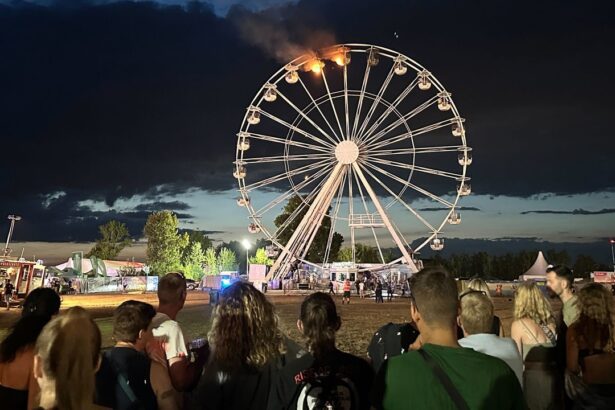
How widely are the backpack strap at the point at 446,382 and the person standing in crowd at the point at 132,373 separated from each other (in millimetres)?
2165

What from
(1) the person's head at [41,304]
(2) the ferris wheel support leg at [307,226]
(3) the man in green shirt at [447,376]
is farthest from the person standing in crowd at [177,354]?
(2) the ferris wheel support leg at [307,226]

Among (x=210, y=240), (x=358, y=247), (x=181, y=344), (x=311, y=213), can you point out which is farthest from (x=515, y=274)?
(x=181, y=344)

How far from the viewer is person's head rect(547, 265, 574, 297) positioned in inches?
221

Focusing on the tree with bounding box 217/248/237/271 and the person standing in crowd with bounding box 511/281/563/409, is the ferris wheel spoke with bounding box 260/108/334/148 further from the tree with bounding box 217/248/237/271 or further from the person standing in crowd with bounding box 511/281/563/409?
the tree with bounding box 217/248/237/271

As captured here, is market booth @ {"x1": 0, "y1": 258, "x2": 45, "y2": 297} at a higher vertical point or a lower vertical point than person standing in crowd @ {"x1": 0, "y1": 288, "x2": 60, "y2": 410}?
higher

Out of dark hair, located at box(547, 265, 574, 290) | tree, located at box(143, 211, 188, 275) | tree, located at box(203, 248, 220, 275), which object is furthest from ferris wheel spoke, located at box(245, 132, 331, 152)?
tree, located at box(203, 248, 220, 275)

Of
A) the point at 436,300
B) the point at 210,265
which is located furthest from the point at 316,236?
the point at 436,300

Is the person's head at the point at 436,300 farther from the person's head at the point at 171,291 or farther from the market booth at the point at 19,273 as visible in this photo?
the market booth at the point at 19,273

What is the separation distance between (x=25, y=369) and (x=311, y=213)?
36164 mm

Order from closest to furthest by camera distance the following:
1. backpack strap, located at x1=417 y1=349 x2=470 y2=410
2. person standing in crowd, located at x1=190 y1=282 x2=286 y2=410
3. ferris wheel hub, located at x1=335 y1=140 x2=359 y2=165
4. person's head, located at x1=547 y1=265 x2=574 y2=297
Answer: backpack strap, located at x1=417 y1=349 x2=470 y2=410, person standing in crowd, located at x1=190 y1=282 x2=286 y2=410, person's head, located at x1=547 y1=265 x2=574 y2=297, ferris wheel hub, located at x1=335 y1=140 x2=359 y2=165

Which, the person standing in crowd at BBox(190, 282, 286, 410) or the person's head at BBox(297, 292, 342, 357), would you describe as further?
the person's head at BBox(297, 292, 342, 357)

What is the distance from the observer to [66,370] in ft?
7.89

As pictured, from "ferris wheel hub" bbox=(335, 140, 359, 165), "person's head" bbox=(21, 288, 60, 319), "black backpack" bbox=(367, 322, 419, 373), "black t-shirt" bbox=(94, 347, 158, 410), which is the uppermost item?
"ferris wheel hub" bbox=(335, 140, 359, 165)

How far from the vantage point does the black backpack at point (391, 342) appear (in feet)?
14.6
